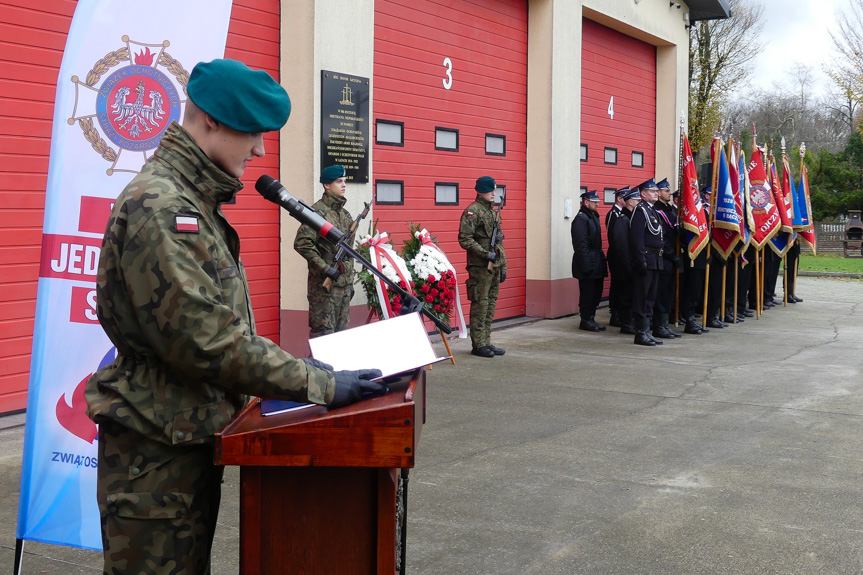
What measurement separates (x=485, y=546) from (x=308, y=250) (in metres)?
4.38

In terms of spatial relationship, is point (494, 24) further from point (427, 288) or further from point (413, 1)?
point (427, 288)

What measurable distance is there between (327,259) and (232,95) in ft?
20.0

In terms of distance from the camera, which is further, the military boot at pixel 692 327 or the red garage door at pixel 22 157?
the military boot at pixel 692 327

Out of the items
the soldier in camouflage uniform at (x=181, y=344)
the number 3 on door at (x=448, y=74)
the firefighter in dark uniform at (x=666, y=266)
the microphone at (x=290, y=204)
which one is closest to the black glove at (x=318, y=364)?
the soldier in camouflage uniform at (x=181, y=344)

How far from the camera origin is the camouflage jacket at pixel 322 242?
316 inches

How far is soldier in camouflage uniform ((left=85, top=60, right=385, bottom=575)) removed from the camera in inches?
79.8

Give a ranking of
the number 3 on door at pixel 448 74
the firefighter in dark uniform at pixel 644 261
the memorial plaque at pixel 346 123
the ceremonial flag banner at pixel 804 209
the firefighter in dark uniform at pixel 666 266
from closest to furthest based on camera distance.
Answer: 1. the memorial plaque at pixel 346 123
2. the firefighter in dark uniform at pixel 644 261
3. the number 3 on door at pixel 448 74
4. the firefighter in dark uniform at pixel 666 266
5. the ceremonial flag banner at pixel 804 209

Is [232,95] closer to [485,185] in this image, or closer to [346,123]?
[346,123]

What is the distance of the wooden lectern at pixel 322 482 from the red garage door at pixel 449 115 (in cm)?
809

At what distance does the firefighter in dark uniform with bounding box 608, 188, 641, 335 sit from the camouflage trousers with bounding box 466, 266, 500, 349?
2.41 m

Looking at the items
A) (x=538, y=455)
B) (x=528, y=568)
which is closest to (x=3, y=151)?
(x=538, y=455)

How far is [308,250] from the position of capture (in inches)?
316

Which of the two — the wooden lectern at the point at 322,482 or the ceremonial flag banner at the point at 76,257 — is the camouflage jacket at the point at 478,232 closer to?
the ceremonial flag banner at the point at 76,257

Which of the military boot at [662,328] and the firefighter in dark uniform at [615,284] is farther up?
the firefighter in dark uniform at [615,284]
